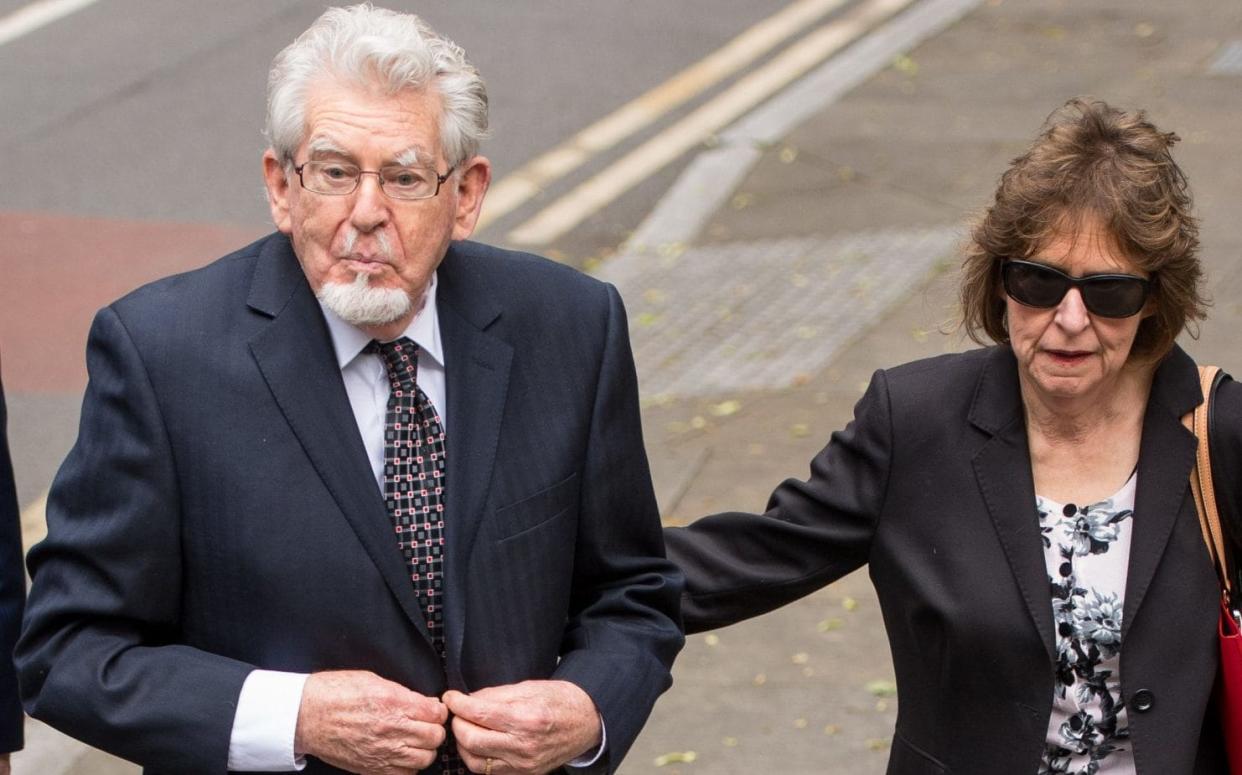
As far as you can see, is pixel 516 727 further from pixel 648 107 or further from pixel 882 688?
pixel 648 107

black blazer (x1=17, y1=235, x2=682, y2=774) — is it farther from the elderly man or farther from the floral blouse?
the floral blouse

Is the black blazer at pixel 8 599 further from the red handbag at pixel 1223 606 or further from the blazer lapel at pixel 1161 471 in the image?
the red handbag at pixel 1223 606

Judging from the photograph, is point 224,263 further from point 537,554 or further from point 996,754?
point 996,754

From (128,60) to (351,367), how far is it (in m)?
10.7

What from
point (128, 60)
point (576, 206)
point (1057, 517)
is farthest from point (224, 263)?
point (128, 60)

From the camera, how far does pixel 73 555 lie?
3.09m

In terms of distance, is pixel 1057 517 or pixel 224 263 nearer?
pixel 224 263

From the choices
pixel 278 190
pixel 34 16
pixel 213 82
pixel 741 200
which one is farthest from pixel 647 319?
pixel 34 16

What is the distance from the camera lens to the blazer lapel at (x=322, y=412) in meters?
3.14

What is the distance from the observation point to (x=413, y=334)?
10.7 feet

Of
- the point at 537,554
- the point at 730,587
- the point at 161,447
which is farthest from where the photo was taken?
the point at 730,587

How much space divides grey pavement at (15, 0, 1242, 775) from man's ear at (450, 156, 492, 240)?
1672 mm

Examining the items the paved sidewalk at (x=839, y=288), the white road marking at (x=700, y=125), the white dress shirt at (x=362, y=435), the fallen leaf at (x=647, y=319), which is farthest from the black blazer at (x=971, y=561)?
the white road marking at (x=700, y=125)

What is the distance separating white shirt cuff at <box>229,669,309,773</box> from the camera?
3.06 meters
